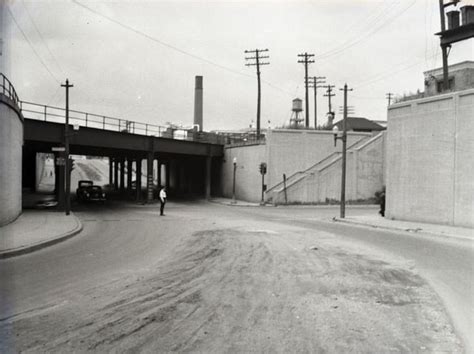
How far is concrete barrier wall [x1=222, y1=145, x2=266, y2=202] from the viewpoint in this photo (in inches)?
1753

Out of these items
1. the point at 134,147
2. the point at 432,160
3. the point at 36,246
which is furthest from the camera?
the point at 134,147

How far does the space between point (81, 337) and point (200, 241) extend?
10208 mm

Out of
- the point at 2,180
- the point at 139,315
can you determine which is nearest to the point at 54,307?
the point at 139,315

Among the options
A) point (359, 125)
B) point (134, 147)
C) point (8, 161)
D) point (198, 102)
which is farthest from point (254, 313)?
point (359, 125)

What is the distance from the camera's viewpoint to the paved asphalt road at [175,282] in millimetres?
6000

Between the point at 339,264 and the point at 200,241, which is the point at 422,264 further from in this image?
the point at 200,241

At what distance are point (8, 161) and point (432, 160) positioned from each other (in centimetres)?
1921

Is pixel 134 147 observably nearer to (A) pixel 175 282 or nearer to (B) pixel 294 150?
(B) pixel 294 150

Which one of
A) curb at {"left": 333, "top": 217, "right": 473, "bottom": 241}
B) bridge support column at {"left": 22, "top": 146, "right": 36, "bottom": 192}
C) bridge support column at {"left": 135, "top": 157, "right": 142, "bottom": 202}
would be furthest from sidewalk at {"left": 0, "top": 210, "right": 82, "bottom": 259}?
bridge support column at {"left": 22, "top": 146, "right": 36, "bottom": 192}

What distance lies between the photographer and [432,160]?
23062 mm

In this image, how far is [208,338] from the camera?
5883 millimetres

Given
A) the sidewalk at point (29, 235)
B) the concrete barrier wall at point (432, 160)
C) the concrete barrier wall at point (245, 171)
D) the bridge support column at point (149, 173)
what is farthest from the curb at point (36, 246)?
the concrete barrier wall at point (245, 171)

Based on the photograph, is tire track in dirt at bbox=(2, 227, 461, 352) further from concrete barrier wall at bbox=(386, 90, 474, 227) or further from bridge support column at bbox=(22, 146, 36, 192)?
bridge support column at bbox=(22, 146, 36, 192)

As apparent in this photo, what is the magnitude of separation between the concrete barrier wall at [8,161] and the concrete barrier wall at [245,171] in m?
24.5
